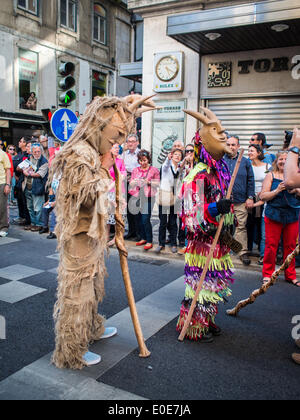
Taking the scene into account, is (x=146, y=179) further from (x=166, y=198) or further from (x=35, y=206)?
(x=35, y=206)

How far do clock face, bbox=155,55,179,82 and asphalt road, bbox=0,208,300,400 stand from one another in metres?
6.67

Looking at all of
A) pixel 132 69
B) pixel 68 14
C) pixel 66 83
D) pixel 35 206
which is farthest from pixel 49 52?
pixel 35 206

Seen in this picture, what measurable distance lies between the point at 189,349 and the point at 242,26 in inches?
270

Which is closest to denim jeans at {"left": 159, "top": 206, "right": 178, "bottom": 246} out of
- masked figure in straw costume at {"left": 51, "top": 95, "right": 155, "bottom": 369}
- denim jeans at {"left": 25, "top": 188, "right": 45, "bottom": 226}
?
denim jeans at {"left": 25, "top": 188, "right": 45, "bottom": 226}

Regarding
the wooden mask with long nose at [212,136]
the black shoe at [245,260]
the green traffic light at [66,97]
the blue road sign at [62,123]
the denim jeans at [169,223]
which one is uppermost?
the green traffic light at [66,97]

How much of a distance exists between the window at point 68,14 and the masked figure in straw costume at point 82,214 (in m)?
18.5

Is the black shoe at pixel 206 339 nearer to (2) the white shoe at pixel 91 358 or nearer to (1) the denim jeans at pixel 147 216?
(2) the white shoe at pixel 91 358

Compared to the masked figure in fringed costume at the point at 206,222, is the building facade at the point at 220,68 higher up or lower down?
higher up

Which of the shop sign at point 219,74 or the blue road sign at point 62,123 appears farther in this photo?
the shop sign at point 219,74

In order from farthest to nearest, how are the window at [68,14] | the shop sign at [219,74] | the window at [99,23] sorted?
the window at [99,23] → the window at [68,14] → the shop sign at [219,74]

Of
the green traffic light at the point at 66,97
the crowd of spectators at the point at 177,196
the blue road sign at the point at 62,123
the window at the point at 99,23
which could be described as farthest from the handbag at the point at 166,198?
the window at the point at 99,23

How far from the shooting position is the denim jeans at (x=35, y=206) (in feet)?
25.5

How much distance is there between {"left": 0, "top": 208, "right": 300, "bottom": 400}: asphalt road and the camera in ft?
8.46

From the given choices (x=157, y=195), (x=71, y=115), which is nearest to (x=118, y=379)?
(x=157, y=195)
